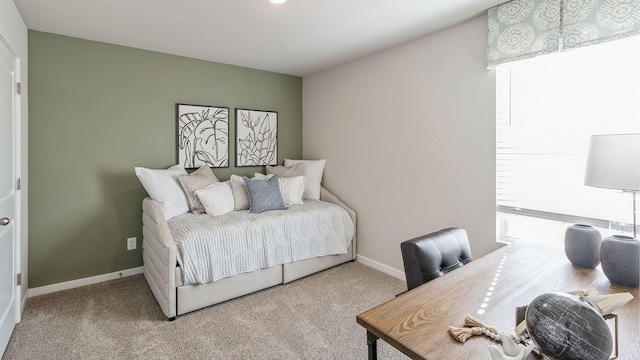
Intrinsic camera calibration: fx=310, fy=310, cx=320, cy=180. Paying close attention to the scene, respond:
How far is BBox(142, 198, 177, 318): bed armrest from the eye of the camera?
2396 mm

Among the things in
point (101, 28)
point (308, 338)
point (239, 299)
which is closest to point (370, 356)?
point (308, 338)

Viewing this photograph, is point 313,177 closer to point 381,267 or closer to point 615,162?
point 381,267

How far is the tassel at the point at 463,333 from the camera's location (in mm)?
951

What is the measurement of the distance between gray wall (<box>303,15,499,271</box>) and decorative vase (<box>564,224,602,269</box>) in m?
0.94

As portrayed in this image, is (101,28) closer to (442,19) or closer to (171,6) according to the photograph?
(171,6)

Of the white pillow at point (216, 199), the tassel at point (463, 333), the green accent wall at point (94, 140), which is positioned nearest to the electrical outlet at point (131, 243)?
the green accent wall at point (94, 140)

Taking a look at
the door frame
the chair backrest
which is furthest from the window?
the door frame

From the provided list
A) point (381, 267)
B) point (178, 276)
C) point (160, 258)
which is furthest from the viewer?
point (381, 267)

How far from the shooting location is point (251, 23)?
8.55 feet

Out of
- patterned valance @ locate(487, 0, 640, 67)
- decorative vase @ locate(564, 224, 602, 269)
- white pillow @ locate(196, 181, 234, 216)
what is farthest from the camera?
white pillow @ locate(196, 181, 234, 216)

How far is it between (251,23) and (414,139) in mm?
1807

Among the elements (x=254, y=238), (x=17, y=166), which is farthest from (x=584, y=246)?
(x=17, y=166)

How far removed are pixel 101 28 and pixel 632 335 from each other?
12.7 ft

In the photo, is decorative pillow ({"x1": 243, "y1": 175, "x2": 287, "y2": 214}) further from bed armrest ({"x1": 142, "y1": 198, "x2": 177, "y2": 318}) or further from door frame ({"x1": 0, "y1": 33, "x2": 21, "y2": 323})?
door frame ({"x1": 0, "y1": 33, "x2": 21, "y2": 323})
